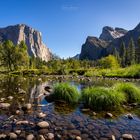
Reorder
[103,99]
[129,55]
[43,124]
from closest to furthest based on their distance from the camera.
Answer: [43,124]
[103,99]
[129,55]

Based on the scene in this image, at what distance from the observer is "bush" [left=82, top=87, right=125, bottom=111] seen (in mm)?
12508

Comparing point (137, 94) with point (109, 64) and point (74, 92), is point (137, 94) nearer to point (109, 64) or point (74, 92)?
point (74, 92)

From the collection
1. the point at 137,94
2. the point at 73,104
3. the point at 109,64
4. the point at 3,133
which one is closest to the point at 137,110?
the point at 137,94

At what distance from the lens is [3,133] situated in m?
8.12

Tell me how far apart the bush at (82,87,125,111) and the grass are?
114 cm

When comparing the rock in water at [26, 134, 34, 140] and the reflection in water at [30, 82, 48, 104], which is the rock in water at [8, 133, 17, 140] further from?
the reflection in water at [30, 82, 48, 104]

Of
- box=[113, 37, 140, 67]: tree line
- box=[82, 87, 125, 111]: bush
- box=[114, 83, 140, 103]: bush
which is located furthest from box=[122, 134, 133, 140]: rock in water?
box=[113, 37, 140, 67]: tree line

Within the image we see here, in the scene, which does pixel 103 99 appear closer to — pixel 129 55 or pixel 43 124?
pixel 43 124

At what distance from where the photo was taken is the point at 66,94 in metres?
14.4

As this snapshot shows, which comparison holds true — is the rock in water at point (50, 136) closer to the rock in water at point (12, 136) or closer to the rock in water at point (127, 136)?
the rock in water at point (12, 136)

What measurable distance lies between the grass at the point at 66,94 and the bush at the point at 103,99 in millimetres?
1140

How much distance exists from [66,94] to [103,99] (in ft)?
9.06

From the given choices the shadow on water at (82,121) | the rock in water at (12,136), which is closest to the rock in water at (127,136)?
the shadow on water at (82,121)

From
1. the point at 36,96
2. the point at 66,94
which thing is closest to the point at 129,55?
the point at 36,96
